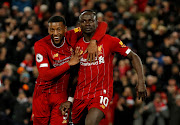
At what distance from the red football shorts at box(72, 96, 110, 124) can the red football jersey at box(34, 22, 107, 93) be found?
43 cm

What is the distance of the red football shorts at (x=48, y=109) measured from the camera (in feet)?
19.3

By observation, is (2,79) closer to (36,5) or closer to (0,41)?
(0,41)

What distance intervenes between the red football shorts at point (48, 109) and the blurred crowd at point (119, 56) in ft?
12.5

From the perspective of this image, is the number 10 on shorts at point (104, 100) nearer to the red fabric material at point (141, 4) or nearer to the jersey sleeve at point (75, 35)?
the jersey sleeve at point (75, 35)

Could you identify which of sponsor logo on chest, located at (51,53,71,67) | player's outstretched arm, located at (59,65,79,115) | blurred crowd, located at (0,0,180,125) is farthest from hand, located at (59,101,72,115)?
blurred crowd, located at (0,0,180,125)

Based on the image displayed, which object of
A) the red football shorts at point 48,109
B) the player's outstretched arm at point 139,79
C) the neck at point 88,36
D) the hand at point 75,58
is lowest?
the red football shorts at point 48,109

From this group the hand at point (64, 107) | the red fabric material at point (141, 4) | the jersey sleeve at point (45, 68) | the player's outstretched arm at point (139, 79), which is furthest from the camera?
the red fabric material at point (141, 4)

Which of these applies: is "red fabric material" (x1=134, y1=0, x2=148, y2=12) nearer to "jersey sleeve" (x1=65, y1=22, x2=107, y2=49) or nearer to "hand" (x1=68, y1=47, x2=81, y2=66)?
"jersey sleeve" (x1=65, y1=22, x2=107, y2=49)

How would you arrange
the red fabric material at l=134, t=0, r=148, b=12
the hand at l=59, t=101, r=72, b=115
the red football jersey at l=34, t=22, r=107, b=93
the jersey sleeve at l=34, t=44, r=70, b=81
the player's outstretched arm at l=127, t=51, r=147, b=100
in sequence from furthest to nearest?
1. the red fabric material at l=134, t=0, r=148, b=12
2. the hand at l=59, t=101, r=72, b=115
3. the red football jersey at l=34, t=22, r=107, b=93
4. the jersey sleeve at l=34, t=44, r=70, b=81
5. the player's outstretched arm at l=127, t=51, r=147, b=100

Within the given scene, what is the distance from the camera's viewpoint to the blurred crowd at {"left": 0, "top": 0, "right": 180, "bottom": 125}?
9961mm

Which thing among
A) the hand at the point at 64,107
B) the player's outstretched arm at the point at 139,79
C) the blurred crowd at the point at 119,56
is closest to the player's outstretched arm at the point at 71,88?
the hand at the point at 64,107

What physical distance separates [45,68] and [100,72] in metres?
0.83

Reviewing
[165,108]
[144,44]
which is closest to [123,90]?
[165,108]

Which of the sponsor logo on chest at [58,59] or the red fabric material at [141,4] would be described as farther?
the red fabric material at [141,4]
